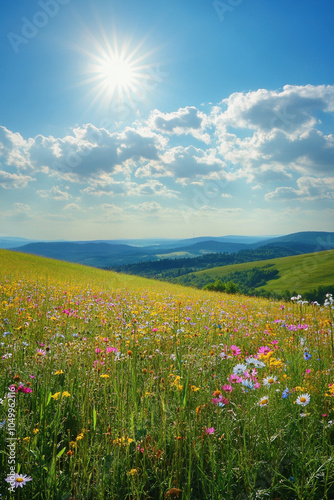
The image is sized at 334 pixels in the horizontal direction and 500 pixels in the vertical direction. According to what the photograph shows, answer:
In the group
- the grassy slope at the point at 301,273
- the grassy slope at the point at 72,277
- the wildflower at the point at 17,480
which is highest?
the wildflower at the point at 17,480

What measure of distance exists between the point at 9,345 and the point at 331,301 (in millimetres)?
3990

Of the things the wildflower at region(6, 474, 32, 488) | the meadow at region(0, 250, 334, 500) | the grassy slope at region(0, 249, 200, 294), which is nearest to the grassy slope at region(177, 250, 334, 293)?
the grassy slope at region(0, 249, 200, 294)

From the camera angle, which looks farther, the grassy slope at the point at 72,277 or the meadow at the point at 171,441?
the grassy slope at the point at 72,277

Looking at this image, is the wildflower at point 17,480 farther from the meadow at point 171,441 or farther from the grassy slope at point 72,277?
the grassy slope at point 72,277

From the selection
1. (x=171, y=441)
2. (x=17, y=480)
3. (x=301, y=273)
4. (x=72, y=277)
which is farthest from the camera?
(x=301, y=273)

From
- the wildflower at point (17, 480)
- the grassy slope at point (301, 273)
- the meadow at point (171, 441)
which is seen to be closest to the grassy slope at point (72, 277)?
the meadow at point (171, 441)

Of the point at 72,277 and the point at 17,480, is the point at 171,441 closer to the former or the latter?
the point at 17,480

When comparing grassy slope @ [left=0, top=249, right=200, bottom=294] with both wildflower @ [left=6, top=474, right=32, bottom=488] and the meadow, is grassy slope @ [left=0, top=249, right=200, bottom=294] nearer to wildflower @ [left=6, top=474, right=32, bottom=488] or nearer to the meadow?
the meadow

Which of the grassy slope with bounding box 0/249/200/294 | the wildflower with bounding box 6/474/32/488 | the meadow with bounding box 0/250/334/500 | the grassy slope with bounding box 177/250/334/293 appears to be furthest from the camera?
the grassy slope with bounding box 177/250/334/293

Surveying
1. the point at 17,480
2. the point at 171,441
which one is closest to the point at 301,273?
the point at 171,441

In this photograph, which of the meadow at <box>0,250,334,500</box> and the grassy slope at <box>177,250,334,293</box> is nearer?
the meadow at <box>0,250,334,500</box>

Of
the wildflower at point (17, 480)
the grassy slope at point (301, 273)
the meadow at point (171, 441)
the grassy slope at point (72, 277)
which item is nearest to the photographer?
the wildflower at point (17, 480)

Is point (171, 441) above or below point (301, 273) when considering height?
above

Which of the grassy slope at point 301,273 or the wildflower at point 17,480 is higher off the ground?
the wildflower at point 17,480
